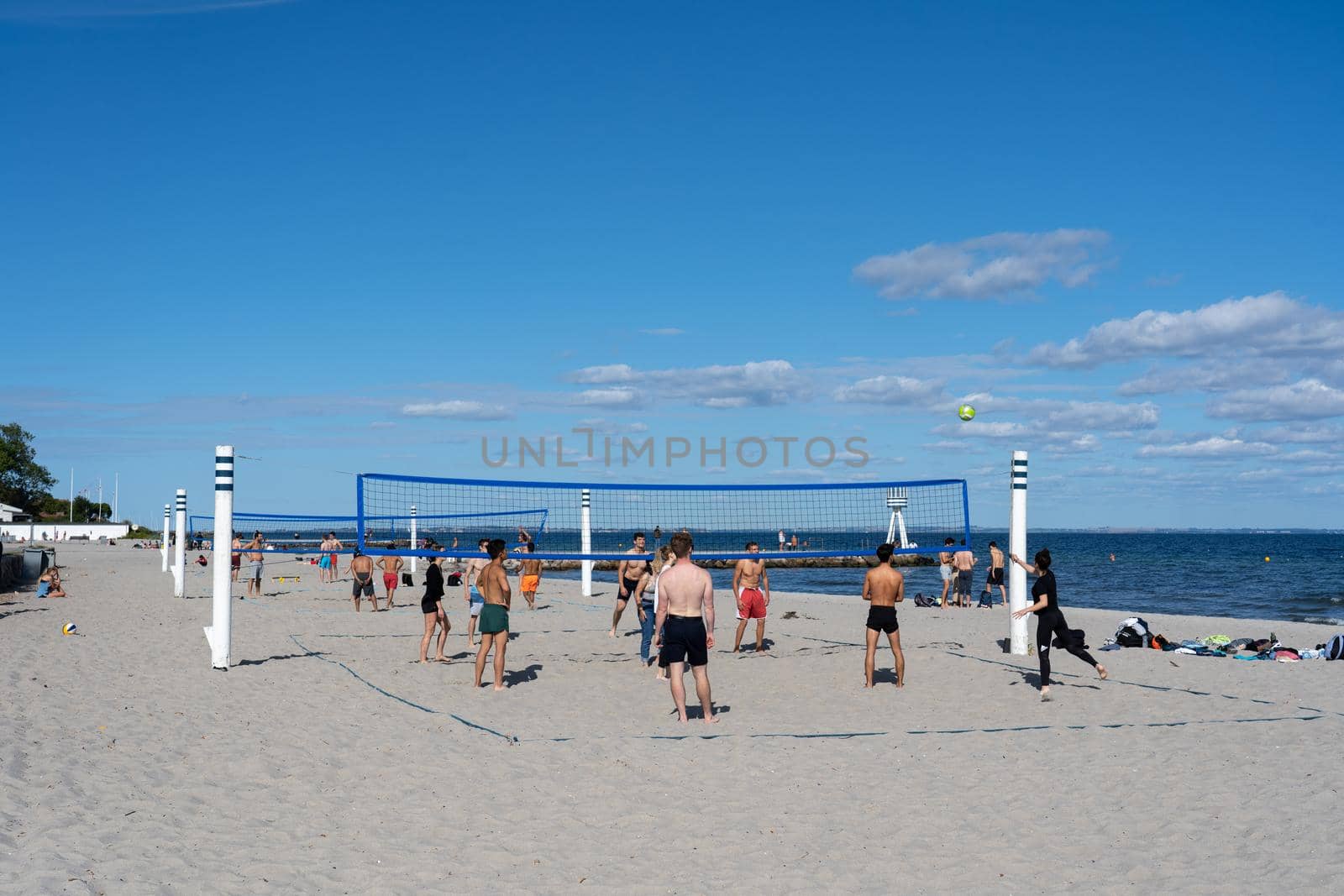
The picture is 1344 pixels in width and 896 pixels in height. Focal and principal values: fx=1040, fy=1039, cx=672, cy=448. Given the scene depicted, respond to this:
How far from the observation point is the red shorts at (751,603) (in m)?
11.8

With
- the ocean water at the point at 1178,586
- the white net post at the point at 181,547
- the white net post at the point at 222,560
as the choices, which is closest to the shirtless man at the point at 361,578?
the white net post at the point at 181,547

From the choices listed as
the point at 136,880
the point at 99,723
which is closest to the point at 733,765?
the point at 136,880

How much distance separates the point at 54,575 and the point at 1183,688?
20348 millimetres

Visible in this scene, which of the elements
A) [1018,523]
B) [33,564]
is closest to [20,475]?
[33,564]

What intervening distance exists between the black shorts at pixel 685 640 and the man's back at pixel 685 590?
6 cm

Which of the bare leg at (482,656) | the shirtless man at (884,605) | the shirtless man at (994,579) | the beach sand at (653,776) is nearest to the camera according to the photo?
the beach sand at (653,776)

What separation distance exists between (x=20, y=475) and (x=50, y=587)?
91.7 meters

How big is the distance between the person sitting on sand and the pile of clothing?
19.1 meters

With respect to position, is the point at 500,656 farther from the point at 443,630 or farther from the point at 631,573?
the point at 631,573

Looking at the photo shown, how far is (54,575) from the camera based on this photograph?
20.8 meters

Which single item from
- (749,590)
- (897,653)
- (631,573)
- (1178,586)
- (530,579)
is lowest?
(1178,586)

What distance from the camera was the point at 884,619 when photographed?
32.2 ft

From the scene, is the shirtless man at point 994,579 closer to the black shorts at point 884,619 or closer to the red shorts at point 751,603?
the red shorts at point 751,603

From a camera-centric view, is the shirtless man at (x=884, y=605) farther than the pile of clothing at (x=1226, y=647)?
No
